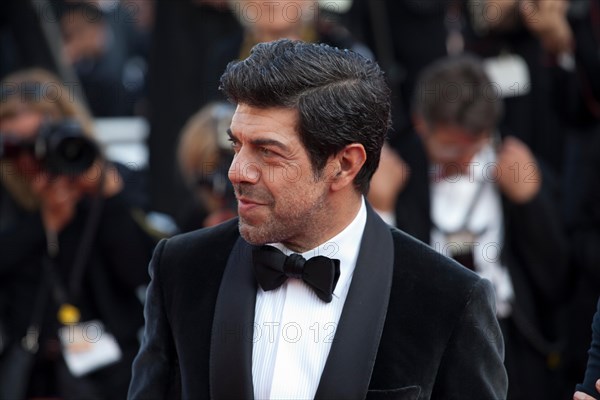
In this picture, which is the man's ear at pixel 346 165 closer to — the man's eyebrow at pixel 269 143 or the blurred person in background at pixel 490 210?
the man's eyebrow at pixel 269 143

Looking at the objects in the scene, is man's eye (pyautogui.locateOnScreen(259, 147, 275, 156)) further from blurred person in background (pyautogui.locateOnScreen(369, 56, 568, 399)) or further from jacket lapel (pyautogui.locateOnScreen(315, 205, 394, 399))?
blurred person in background (pyautogui.locateOnScreen(369, 56, 568, 399))

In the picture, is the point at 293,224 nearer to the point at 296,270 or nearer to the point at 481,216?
the point at 296,270

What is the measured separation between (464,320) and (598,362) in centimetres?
35

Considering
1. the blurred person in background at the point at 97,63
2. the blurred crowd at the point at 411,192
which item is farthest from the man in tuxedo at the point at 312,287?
the blurred person in background at the point at 97,63

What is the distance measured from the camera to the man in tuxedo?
9.21 feet

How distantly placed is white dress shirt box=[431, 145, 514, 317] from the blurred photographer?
1196 mm

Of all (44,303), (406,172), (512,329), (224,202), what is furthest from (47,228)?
(512,329)

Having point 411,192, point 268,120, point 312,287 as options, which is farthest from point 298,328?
point 411,192

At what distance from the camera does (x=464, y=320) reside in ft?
9.31

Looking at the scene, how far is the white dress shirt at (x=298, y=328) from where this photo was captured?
2.84 metres

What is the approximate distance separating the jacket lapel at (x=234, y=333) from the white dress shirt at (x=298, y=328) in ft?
0.15

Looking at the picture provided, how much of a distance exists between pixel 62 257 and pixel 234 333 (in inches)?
78.0

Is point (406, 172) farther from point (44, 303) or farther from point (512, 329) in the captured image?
point (44, 303)

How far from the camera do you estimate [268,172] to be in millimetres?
2809
